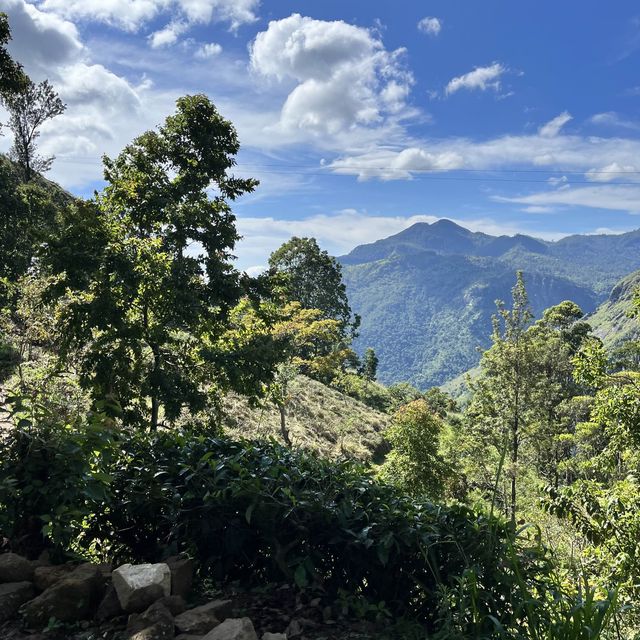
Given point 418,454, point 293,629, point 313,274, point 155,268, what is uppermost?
point 313,274

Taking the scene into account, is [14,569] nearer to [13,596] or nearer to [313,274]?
[13,596]

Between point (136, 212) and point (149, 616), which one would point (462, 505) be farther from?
point (136, 212)

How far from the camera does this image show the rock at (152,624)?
2.62 metres

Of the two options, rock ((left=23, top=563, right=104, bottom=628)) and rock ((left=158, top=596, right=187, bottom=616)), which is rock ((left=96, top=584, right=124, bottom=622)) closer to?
rock ((left=23, top=563, right=104, bottom=628))

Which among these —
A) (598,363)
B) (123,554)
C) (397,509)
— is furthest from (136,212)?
(598,363)

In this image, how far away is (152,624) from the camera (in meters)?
2.69

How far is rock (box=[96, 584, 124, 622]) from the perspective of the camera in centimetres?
296

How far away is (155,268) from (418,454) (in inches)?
427

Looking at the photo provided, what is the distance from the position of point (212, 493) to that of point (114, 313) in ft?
17.4

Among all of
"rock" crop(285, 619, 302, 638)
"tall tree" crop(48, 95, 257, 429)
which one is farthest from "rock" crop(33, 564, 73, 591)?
"tall tree" crop(48, 95, 257, 429)

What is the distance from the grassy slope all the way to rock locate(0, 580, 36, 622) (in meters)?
15.0

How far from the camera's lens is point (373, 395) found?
57.2 m

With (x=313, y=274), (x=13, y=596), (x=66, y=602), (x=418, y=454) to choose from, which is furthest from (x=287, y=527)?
(x=313, y=274)

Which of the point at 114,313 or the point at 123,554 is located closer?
the point at 123,554
